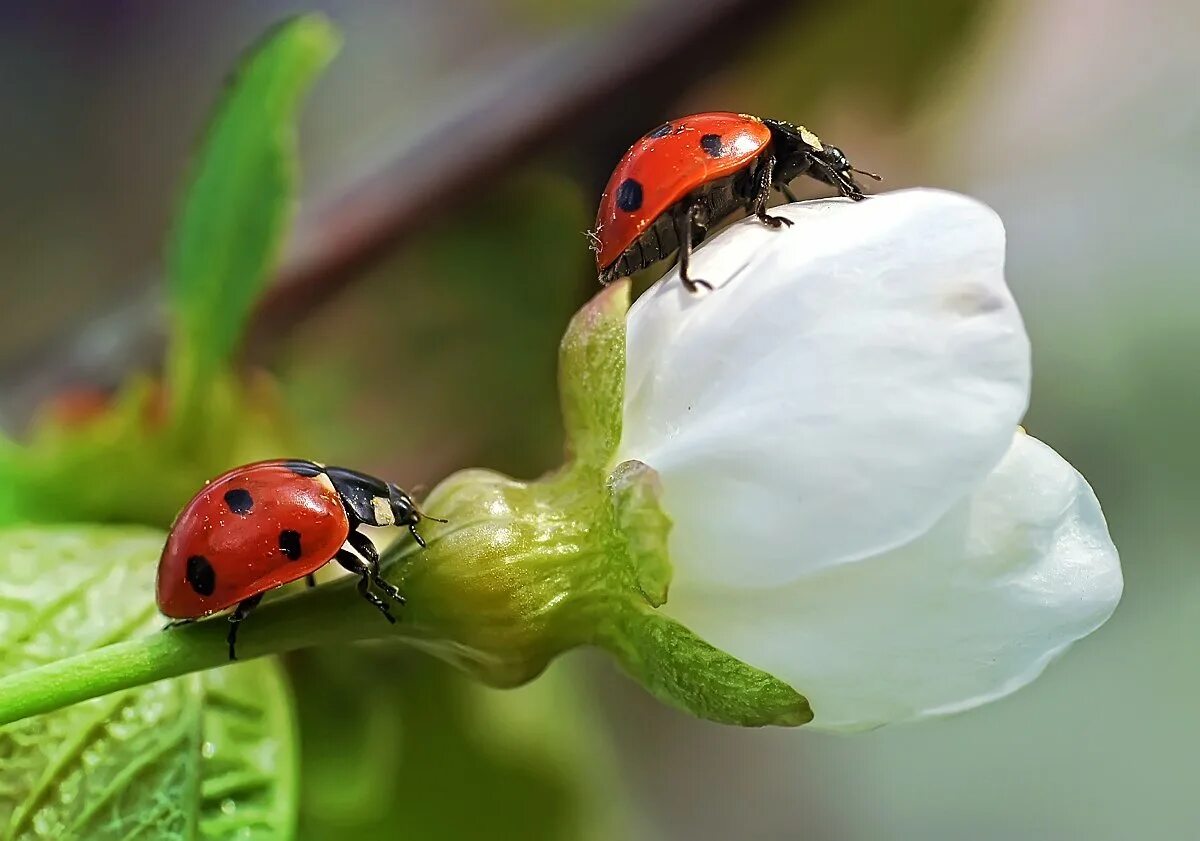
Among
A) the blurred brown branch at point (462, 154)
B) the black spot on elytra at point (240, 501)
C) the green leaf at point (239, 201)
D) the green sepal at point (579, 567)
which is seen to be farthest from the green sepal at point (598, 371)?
the blurred brown branch at point (462, 154)

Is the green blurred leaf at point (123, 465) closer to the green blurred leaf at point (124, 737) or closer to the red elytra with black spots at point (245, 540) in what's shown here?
the green blurred leaf at point (124, 737)

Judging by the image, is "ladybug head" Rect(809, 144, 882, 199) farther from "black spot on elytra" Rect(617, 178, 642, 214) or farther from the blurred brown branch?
the blurred brown branch

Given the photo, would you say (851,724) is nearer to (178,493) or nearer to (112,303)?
(178,493)

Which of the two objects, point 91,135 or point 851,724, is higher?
point 91,135

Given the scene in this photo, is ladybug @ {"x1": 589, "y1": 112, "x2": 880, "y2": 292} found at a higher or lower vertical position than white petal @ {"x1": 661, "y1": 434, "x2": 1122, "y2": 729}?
higher

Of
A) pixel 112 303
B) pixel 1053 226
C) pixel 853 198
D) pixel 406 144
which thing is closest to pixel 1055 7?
pixel 1053 226

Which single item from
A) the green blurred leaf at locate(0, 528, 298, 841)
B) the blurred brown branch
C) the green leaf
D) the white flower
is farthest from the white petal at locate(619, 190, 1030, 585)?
the blurred brown branch
